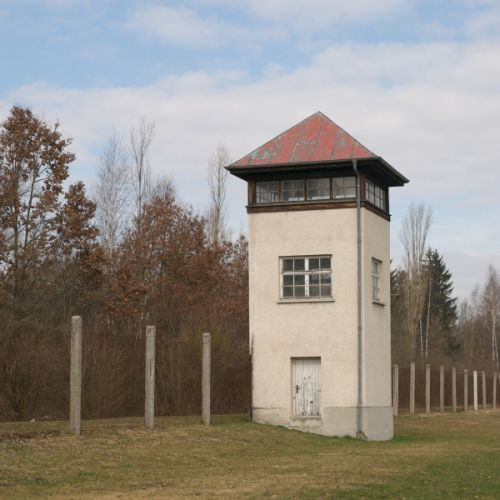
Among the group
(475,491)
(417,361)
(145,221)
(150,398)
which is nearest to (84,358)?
(150,398)

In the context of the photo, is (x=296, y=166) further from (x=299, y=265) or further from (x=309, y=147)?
(x=299, y=265)

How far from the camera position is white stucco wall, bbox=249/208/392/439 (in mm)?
30406

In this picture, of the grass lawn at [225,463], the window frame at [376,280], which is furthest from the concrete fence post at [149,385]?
the window frame at [376,280]

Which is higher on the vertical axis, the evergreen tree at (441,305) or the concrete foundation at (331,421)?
the evergreen tree at (441,305)

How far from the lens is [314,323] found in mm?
30781

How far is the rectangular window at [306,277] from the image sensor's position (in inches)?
1218

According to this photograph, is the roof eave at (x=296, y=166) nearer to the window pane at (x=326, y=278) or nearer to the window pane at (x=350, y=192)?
the window pane at (x=350, y=192)

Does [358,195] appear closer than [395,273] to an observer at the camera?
Yes

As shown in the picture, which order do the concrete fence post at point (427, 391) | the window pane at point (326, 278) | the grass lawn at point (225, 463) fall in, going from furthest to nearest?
the concrete fence post at point (427, 391) < the window pane at point (326, 278) < the grass lawn at point (225, 463)

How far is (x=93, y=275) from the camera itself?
42.9m

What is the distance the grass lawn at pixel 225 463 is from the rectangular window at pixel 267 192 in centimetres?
689

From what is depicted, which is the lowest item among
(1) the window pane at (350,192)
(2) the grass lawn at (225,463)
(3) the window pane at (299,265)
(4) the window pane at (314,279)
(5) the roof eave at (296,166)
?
(2) the grass lawn at (225,463)

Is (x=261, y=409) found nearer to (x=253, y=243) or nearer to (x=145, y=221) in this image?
(x=253, y=243)

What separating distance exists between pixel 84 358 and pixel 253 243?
6.40m
